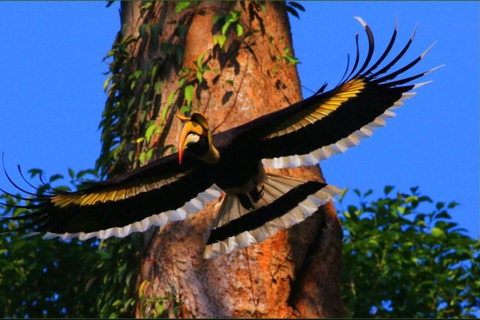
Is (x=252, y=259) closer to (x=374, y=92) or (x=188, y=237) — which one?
(x=188, y=237)

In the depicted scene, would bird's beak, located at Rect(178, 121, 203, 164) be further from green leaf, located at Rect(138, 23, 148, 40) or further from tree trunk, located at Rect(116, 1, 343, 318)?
green leaf, located at Rect(138, 23, 148, 40)

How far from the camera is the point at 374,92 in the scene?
6.35 m

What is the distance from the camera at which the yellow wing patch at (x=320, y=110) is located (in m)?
6.34

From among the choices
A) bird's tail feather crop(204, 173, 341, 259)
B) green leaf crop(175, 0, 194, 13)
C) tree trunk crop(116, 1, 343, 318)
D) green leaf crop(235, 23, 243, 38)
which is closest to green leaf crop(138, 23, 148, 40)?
tree trunk crop(116, 1, 343, 318)

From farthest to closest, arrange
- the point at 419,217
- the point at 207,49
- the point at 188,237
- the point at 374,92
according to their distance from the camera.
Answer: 1. the point at 419,217
2. the point at 207,49
3. the point at 188,237
4. the point at 374,92

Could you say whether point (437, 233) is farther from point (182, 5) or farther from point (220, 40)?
point (182, 5)

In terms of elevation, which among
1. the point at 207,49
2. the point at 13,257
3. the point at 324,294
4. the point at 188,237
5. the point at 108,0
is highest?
the point at 108,0

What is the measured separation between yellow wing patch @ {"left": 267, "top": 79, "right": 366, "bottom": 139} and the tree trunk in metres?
0.60

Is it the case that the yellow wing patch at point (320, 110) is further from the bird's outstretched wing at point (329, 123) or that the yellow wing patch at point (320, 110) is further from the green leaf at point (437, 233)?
the green leaf at point (437, 233)

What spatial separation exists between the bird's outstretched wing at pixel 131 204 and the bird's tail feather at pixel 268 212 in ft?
0.56

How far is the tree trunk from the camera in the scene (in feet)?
21.8

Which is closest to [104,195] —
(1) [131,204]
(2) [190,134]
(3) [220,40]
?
(1) [131,204]

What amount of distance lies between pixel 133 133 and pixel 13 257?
1477 mm

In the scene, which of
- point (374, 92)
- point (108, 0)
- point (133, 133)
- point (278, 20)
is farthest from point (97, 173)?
point (374, 92)
